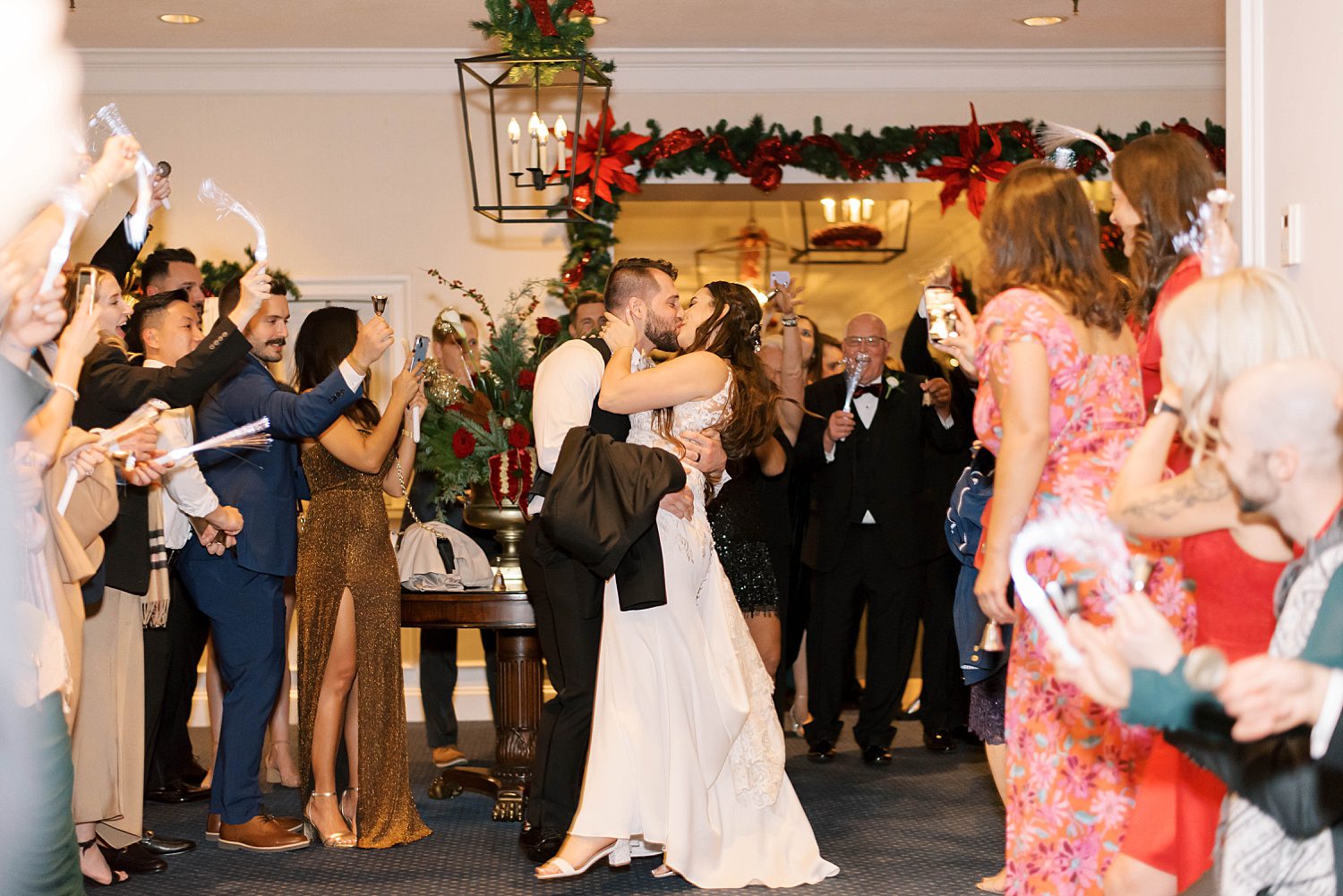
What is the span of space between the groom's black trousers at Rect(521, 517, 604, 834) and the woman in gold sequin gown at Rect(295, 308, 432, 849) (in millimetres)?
604

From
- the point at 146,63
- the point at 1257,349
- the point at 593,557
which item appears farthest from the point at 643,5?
the point at 1257,349

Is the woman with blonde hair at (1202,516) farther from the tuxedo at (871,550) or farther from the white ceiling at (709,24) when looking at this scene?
the white ceiling at (709,24)

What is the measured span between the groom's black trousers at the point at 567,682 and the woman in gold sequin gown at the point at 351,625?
604mm

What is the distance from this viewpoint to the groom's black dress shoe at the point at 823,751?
5.36 metres

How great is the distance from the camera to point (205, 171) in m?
6.51

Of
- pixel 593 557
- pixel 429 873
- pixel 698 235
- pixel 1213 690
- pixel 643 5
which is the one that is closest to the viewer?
pixel 1213 690

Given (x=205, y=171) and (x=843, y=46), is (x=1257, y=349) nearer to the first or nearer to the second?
(x=843, y=46)

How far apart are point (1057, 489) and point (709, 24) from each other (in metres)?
4.00

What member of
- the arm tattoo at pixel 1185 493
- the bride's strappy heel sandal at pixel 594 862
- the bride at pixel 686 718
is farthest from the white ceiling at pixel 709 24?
the arm tattoo at pixel 1185 493

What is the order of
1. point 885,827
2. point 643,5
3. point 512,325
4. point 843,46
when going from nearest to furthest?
1. point 885,827
2. point 512,325
3. point 643,5
4. point 843,46

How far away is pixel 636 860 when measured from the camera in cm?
407

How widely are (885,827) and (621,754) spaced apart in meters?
1.22

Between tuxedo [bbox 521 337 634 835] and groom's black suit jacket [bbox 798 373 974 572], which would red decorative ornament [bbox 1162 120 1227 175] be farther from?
tuxedo [bbox 521 337 634 835]

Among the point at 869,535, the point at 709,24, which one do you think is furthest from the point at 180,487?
the point at 709,24
